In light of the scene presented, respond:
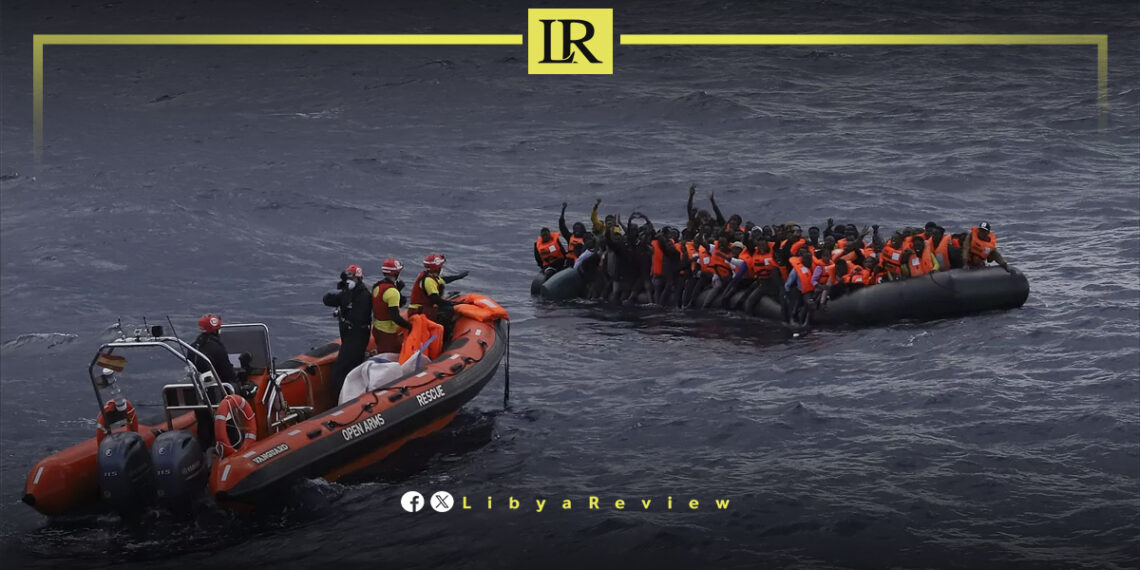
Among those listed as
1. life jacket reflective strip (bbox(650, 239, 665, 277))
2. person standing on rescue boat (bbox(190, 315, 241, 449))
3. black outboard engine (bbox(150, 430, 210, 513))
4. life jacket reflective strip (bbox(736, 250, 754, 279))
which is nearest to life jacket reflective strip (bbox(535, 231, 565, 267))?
life jacket reflective strip (bbox(650, 239, 665, 277))

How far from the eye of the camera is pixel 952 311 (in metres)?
17.1

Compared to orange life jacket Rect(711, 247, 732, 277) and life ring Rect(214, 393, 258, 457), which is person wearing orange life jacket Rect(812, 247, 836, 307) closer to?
orange life jacket Rect(711, 247, 732, 277)

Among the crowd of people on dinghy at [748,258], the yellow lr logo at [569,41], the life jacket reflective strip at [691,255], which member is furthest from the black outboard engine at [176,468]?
the life jacket reflective strip at [691,255]

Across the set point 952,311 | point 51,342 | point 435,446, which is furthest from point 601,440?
point 51,342

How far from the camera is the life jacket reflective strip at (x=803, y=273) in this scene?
56.1 ft

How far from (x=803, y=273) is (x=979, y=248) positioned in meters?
2.43

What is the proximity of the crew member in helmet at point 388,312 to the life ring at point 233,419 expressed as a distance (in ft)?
6.70

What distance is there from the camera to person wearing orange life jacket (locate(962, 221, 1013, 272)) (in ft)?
56.9

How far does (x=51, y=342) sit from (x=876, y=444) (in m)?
11.5

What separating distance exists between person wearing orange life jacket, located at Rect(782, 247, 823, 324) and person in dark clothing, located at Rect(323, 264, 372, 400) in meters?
6.45

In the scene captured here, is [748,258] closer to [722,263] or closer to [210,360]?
[722,263]

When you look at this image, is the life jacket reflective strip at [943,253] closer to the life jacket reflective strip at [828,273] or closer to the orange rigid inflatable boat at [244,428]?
the life jacket reflective strip at [828,273]

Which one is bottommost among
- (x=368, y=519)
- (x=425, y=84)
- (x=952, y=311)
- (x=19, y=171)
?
(x=368, y=519)

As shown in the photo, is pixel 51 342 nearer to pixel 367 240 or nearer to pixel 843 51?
pixel 367 240
